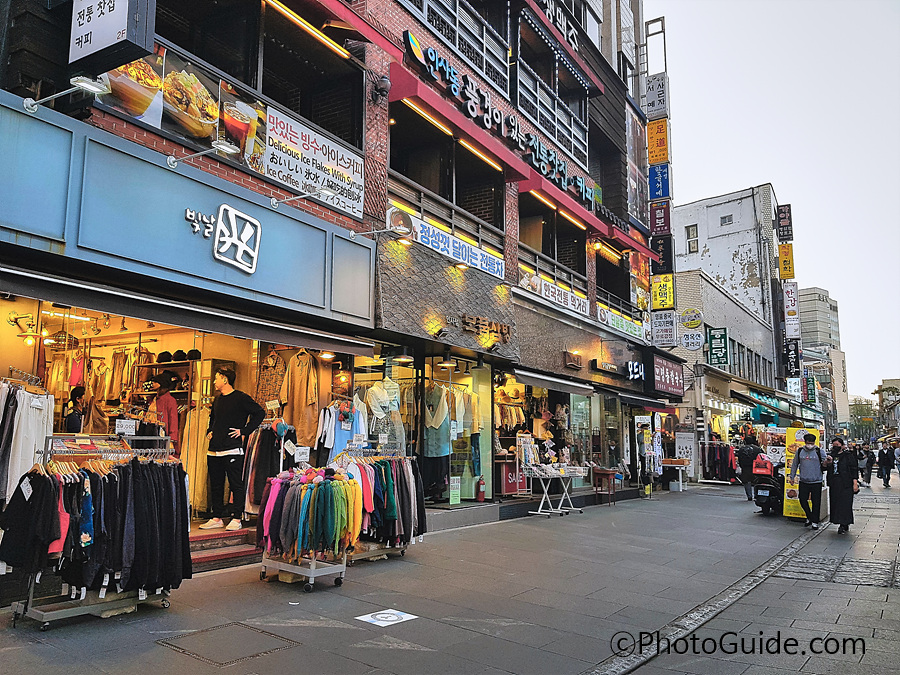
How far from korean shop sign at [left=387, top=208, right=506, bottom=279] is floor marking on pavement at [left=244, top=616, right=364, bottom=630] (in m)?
6.34

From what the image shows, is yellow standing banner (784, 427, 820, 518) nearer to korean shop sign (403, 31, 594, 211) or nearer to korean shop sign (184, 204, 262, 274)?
korean shop sign (403, 31, 594, 211)

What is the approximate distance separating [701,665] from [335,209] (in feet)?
25.1

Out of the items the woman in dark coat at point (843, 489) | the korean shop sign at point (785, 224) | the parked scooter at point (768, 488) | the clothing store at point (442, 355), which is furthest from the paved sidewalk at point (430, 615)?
the korean shop sign at point (785, 224)

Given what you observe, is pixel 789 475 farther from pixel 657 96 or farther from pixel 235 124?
pixel 657 96

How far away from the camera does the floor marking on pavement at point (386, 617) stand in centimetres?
632

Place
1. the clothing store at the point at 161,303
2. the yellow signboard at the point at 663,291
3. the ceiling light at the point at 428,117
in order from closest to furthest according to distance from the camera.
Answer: the clothing store at the point at 161,303 < the ceiling light at the point at 428,117 < the yellow signboard at the point at 663,291

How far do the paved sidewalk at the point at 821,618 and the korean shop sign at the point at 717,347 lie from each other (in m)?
20.8

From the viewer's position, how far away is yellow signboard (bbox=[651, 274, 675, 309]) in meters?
24.4

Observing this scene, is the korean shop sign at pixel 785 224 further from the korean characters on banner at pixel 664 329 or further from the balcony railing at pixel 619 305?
the balcony railing at pixel 619 305

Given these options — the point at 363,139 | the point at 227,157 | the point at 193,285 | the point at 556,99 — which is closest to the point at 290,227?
the point at 227,157

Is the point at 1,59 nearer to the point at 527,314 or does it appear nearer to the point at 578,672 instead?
the point at 578,672

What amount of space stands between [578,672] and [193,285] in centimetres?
578

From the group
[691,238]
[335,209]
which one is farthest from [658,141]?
[691,238]

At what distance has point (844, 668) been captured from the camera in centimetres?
539
